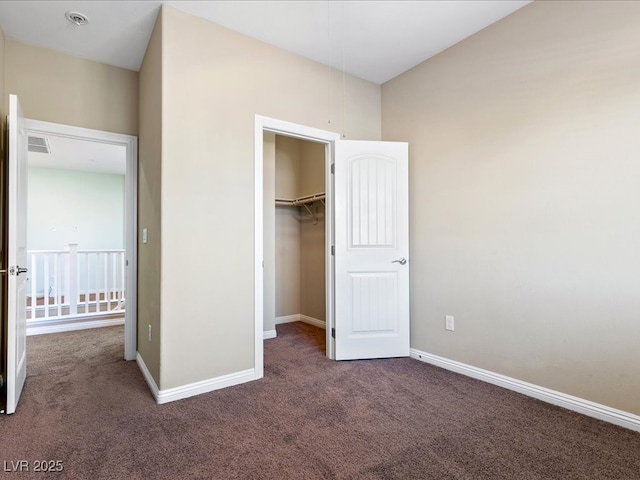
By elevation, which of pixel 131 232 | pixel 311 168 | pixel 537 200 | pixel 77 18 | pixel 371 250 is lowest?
pixel 371 250

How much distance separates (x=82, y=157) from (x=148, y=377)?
16.5 ft

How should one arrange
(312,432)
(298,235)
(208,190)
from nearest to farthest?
1. (312,432)
2. (208,190)
3. (298,235)

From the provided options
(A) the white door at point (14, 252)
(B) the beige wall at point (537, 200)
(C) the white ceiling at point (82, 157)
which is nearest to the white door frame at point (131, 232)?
(A) the white door at point (14, 252)

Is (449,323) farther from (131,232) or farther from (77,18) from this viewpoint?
(77,18)

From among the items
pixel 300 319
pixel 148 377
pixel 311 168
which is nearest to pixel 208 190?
pixel 148 377

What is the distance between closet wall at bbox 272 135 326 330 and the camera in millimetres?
4457

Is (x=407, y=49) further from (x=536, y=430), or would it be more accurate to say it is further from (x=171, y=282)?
A: (x=536, y=430)

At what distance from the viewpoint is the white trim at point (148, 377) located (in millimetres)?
2346

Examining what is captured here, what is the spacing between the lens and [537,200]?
2.35 m

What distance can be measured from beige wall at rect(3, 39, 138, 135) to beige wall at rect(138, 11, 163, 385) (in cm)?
20

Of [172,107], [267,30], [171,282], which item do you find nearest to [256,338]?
[171,282]

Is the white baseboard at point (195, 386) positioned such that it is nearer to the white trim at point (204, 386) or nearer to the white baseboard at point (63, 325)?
the white trim at point (204, 386)

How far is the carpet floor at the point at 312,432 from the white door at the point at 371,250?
399 mm

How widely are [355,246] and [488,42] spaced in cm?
194
